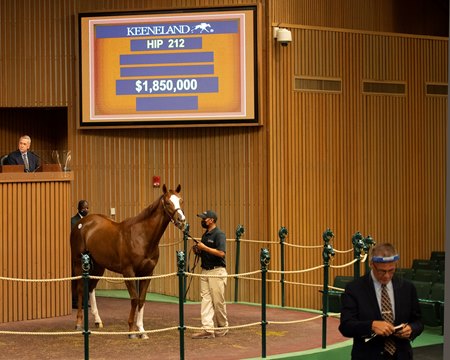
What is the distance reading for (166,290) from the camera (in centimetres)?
1978

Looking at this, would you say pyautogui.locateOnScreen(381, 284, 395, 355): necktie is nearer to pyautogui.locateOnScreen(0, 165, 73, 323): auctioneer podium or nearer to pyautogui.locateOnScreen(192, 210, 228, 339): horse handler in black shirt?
pyautogui.locateOnScreen(192, 210, 228, 339): horse handler in black shirt

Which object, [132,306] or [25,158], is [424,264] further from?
[25,158]

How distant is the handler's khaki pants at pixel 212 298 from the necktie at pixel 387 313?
21.0ft

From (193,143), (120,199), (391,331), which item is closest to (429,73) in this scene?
(193,143)

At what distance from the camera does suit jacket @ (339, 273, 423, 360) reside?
25.5 ft

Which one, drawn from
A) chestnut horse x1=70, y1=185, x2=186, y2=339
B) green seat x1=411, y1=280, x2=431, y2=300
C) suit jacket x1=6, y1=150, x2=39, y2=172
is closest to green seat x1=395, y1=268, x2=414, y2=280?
green seat x1=411, y1=280, x2=431, y2=300

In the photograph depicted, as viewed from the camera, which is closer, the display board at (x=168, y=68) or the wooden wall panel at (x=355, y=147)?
the display board at (x=168, y=68)

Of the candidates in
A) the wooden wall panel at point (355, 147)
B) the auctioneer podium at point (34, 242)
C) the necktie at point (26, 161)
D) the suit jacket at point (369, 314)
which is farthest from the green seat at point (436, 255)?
the suit jacket at point (369, 314)

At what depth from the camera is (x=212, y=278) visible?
47.2 feet

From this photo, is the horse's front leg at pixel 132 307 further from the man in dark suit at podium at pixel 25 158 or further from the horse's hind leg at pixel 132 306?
the man in dark suit at podium at pixel 25 158

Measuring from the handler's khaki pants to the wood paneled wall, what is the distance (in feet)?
14.5

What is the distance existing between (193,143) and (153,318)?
4448 millimetres

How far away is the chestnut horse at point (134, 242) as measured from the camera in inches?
567

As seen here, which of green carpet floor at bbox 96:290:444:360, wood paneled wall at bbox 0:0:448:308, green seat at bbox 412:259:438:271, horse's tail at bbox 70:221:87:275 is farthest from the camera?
green seat at bbox 412:259:438:271
